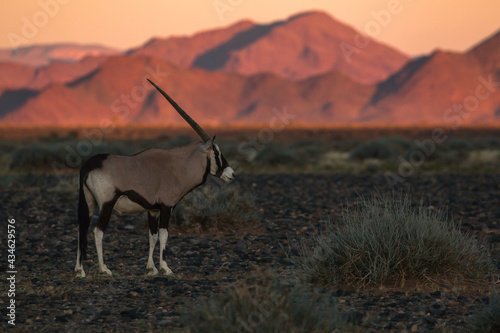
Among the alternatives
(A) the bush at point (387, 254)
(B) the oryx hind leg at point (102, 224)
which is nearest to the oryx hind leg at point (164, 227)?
(B) the oryx hind leg at point (102, 224)

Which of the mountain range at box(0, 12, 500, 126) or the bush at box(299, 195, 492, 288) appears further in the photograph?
the mountain range at box(0, 12, 500, 126)

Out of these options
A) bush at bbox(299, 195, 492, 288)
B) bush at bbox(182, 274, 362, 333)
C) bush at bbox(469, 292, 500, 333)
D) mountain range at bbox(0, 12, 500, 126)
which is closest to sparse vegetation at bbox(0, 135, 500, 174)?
bush at bbox(299, 195, 492, 288)

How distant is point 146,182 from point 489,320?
477 cm

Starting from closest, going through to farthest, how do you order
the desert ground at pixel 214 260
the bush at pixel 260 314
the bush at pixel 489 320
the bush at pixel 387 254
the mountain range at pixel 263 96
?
the bush at pixel 260 314
the bush at pixel 489 320
the desert ground at pixel 214 260
the bush at pixel 387 254
the mountain range at pixel 263 96

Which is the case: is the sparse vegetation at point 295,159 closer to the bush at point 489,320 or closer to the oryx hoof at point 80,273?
the oryx hoof at point 80,273

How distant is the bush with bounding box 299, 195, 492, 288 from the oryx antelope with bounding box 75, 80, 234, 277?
1857 millimetres

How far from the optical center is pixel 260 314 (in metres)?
5.42

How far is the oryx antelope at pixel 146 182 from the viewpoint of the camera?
9.02 metres

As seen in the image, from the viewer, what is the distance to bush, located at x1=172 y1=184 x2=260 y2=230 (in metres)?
13.2

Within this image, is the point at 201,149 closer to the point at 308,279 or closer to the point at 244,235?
the point at 308,279

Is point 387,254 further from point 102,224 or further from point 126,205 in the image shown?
point 102,224

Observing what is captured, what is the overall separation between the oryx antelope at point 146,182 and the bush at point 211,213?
3.52 metres

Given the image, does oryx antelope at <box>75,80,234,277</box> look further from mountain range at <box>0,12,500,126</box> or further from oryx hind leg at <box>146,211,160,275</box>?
mountain range at <box>0,12,500,126</box>

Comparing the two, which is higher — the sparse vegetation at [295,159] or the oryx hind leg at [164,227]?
the oryx hind leg at [164,227]
